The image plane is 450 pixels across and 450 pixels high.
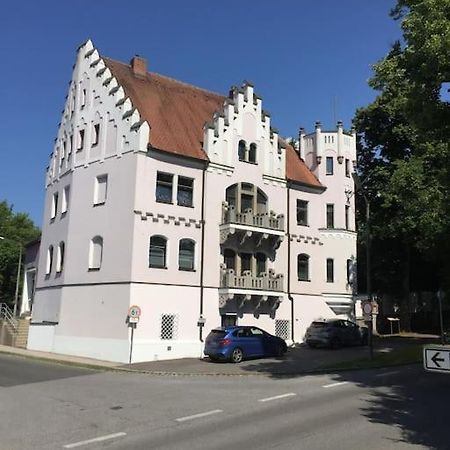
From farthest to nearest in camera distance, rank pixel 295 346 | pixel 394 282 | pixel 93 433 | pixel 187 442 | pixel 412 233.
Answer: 1. pixel 394 282
2. pixel 412 233
3. pixel 295 346
4. pixel 93 433
5. pixel 187 442

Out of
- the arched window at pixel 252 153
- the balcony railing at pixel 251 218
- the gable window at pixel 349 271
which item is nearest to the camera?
the balcony railing at pixel 251 218

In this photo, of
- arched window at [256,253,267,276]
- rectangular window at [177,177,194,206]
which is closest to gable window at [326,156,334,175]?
arched window at [256,253,267,276]

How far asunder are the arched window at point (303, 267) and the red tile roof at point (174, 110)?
4769mm

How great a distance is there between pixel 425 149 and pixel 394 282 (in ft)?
57.4

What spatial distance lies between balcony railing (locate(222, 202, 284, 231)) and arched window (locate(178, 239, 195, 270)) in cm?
239

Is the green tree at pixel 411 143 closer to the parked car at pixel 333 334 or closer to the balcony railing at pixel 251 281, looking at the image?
the parked car at pixel 333 334

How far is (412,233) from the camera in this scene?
37062mm

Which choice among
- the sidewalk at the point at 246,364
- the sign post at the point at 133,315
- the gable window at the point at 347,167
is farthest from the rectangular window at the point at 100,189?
the gable window at the point at 347,167

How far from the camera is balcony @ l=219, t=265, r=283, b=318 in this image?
103 feet

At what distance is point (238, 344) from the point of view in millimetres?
26938

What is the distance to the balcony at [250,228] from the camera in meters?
31.9

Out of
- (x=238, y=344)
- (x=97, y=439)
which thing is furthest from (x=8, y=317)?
(x=97, y=439)

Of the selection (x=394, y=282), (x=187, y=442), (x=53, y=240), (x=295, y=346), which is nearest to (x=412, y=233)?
(x=394, y=282)

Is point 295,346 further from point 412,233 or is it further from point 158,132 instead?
point 158,132
